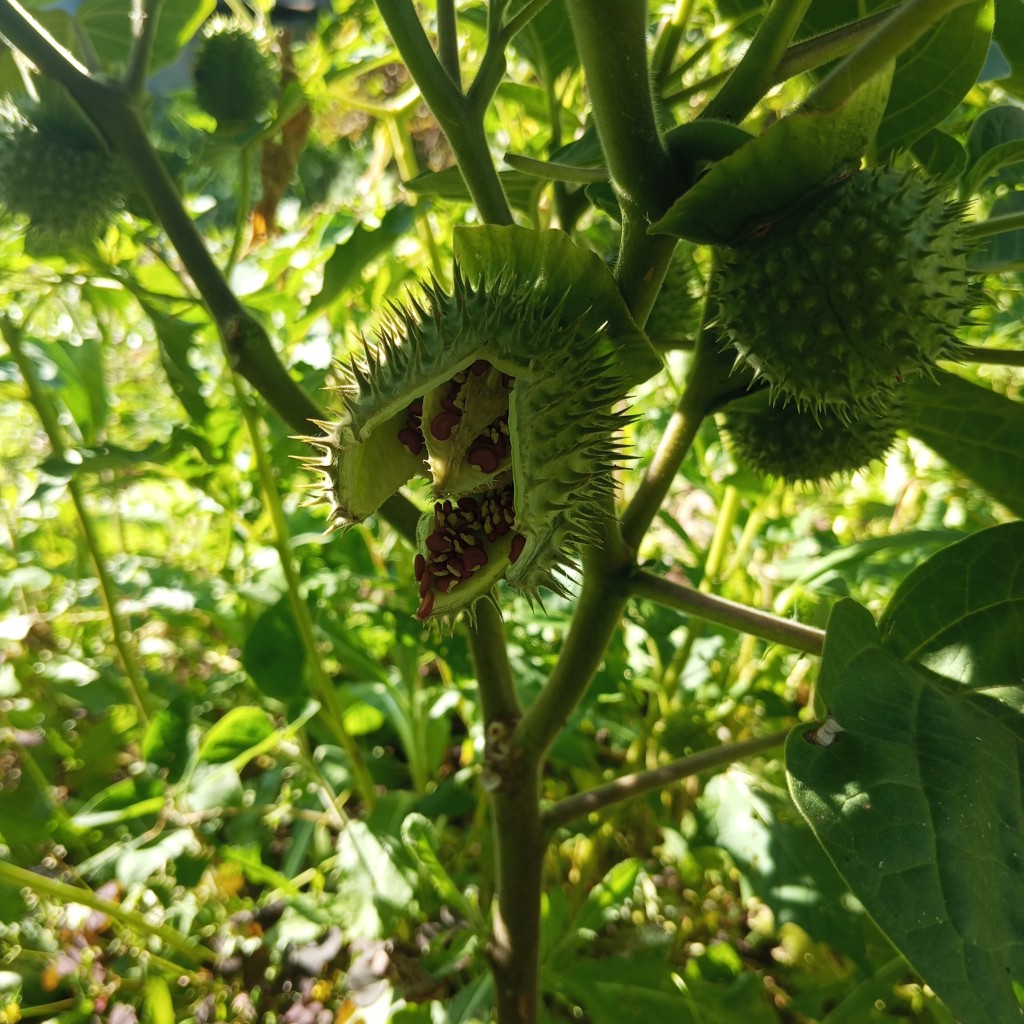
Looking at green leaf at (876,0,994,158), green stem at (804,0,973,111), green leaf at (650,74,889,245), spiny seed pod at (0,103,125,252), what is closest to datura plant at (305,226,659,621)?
green leaf at (650,74,889,245)

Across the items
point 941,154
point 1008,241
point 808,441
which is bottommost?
point 808,441

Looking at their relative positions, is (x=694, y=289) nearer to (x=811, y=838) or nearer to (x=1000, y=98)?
(x=811, y=838)

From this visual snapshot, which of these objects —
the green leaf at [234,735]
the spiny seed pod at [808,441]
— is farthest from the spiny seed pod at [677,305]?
the green leaf at [234,735]

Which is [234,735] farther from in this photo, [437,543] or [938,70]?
[938,70]

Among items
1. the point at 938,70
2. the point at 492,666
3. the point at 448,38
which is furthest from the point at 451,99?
the point at 492,666

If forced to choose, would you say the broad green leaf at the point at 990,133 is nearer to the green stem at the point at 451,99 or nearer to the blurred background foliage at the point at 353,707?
the blurred background foliage at the point at 353,707

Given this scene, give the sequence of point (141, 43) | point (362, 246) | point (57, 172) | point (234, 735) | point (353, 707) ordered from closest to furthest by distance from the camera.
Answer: point (141, 43)
point (57, 172)
point (362, 246)
point (234, 735)
point (353, 707)
